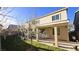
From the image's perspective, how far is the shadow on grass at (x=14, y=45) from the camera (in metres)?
2.89

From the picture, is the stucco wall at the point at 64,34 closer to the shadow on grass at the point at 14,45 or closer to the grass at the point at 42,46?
the grass at the point at 42,46

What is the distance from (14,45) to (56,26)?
2.16 feet

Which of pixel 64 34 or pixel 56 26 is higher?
pixel 56 26

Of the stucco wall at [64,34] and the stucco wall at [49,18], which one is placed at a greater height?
the stucco wall at [49,18]

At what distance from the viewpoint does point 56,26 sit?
290cm

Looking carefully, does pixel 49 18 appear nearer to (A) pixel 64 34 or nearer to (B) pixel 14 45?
(A) pixel 64 34

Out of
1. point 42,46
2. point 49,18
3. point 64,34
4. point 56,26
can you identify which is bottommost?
point 42,46

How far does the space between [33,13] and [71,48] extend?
73cm

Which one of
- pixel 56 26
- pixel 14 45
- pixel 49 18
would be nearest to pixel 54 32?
pixel 56 26

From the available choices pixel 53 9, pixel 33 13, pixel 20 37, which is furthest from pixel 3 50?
pixel 53 9

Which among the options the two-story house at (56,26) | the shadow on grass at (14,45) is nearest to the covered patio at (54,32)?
the two-story house at (56,26)

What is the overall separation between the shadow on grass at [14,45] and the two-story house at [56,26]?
26cm
